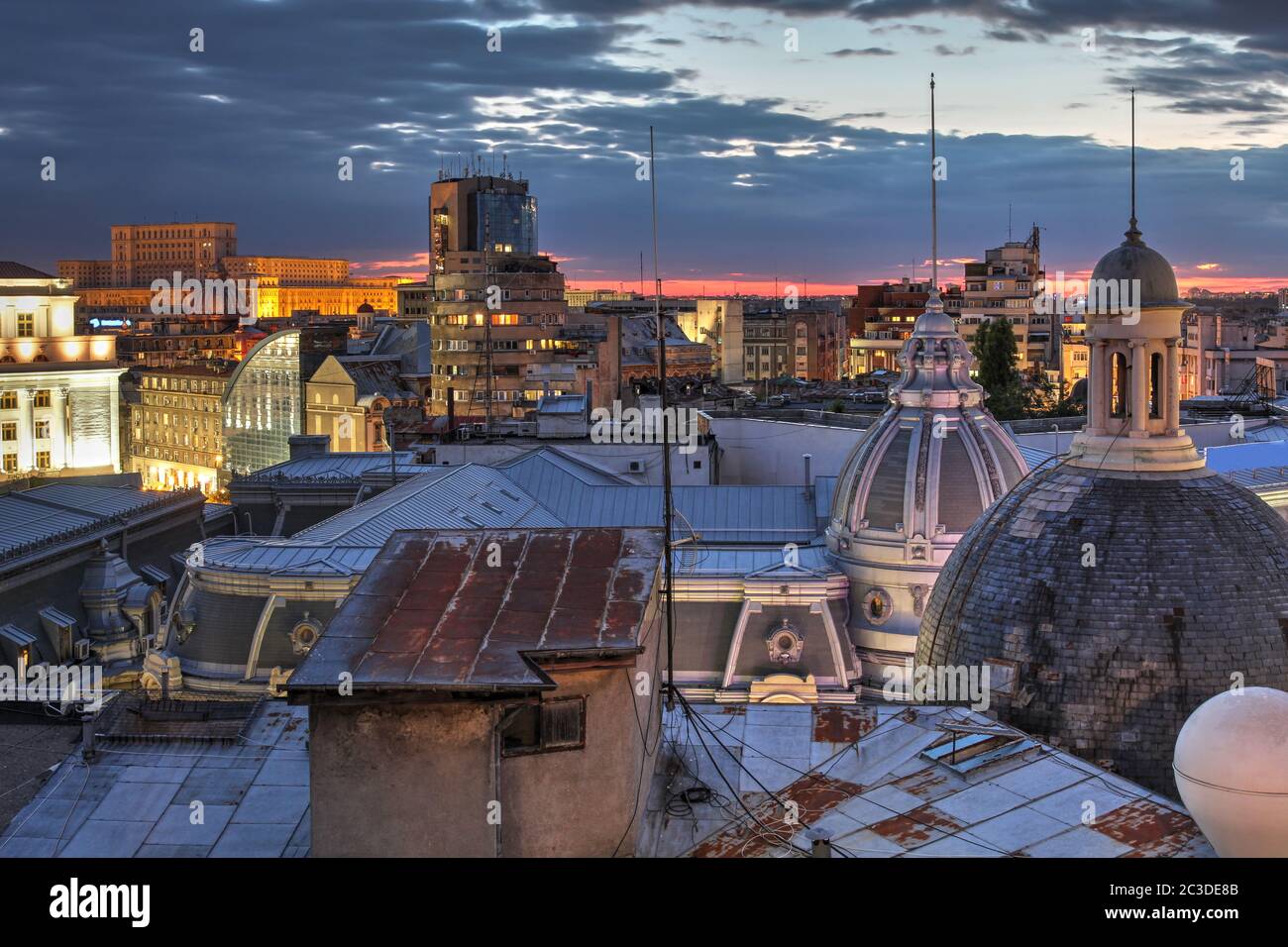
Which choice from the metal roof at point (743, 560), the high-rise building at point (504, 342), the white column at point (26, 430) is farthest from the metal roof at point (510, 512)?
the high-rise building at point (504, 342)

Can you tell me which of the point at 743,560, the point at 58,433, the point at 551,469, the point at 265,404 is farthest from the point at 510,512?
the point at 265,404

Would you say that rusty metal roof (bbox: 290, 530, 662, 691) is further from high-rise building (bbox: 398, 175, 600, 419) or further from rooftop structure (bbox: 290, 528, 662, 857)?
high-rise building (bbox: 398, 175, 600, 419)

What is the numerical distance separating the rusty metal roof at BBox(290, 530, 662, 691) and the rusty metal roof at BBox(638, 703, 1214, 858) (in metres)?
2.03

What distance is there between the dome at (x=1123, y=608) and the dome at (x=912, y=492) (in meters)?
15.5

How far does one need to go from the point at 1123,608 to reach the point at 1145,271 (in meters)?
6.08

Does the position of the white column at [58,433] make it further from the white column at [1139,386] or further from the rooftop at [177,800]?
the white column at [1139,386]

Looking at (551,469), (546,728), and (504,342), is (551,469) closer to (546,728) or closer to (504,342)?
(546,728)

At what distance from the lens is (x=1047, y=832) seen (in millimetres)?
14523

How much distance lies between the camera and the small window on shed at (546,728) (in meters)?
13.8

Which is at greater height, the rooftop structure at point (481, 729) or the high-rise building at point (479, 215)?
the high-rise building at point (479, 215)

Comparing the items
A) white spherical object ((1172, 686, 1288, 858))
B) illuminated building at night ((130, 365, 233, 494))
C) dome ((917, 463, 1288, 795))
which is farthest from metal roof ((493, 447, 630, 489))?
illuminated building at night ((130, 365, 233, 494))
